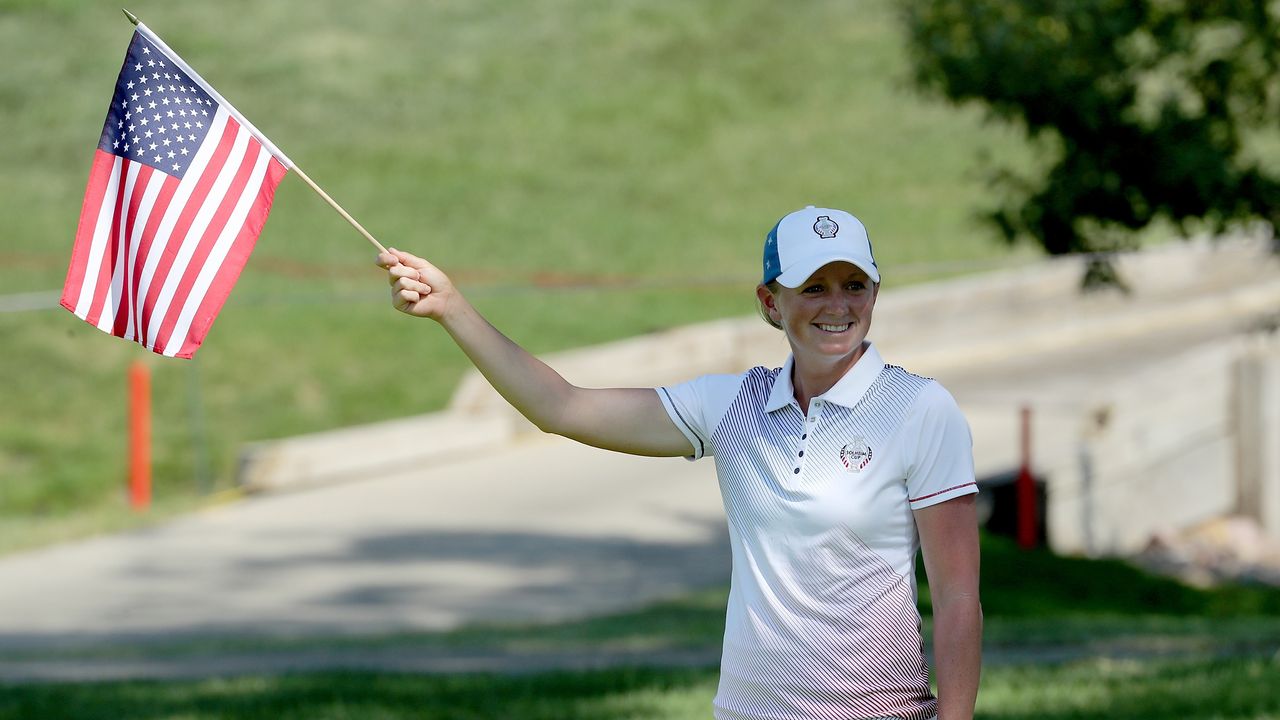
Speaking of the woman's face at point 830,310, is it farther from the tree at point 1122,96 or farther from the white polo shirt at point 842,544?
the tree at point 1122,96

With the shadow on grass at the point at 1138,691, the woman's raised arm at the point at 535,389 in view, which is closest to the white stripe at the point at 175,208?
the woman's raised arm at the point at 535,389

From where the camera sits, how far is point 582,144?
33531 mm

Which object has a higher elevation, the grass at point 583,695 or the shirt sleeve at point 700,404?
the shirt sleeve at point 700,404

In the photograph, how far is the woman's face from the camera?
3.58 metres

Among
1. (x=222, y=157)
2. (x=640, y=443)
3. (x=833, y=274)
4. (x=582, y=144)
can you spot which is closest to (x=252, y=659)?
(x=222, y=157)

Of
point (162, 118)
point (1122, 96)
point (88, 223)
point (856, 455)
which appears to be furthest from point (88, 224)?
point (1122, 96)

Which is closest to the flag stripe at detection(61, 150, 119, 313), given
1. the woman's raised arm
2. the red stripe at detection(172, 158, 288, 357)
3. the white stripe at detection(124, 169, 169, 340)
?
the white stripe at detection(124, 169, 169, 340)

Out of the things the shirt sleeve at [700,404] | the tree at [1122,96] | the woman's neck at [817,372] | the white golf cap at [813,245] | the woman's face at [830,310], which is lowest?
the shirt sleeve at [700,404]

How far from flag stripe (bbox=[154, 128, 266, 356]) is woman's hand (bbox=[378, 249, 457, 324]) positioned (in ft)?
2.98

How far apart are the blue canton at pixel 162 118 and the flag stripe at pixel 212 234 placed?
118 mm

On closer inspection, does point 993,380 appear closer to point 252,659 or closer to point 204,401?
point 204,401

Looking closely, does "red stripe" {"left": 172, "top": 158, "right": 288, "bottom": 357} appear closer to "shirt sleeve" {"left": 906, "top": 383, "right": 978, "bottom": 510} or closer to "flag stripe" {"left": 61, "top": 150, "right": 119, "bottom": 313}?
"flag stripe" {"left": 61, "top": 150, "right": 119, "bottom": 313}

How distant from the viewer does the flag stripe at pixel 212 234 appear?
178 inches

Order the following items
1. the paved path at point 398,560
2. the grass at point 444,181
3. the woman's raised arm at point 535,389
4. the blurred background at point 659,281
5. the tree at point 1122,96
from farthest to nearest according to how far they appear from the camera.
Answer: the grass at point 444,181
the paved path at point 398,560
the tree at point 1122,96
the blurred background at point 659,281
the woman's raised arm at point 535,389
